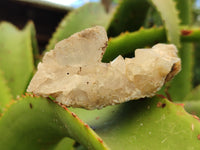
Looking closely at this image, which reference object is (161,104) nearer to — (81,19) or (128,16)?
(128,16)

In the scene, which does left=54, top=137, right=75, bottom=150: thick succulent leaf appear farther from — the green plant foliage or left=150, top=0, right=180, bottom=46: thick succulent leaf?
left=150, top=0, right=180, bottom=46: thick succulent leaf

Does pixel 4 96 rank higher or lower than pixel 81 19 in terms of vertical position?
lower

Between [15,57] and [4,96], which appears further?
Answer: [15,57]

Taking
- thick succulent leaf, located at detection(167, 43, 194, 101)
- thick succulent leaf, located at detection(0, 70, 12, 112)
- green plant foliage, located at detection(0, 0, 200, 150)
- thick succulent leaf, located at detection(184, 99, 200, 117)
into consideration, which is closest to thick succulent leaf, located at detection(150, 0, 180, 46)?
green plant foliage, located at detection(0, 0, 200, 150)

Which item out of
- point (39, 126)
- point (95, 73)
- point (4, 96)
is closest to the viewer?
point (95, 73)

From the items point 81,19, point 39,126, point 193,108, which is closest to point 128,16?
point 81,19

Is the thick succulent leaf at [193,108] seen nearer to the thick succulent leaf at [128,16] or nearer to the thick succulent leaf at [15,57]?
the thick succulent leaf at [128,16]

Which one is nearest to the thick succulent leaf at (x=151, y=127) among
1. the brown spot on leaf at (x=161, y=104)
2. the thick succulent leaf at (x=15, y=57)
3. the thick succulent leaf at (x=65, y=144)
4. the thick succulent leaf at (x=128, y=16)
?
the brown spot on leaf at (x=161, y=104)

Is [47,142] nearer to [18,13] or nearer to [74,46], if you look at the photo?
[74,46]
